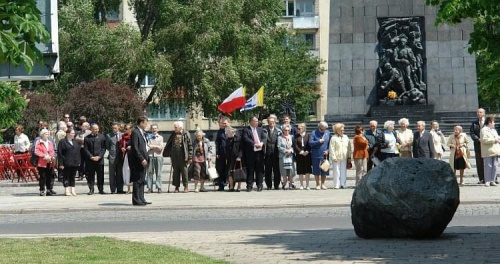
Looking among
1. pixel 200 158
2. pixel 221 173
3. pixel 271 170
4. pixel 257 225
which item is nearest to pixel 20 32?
pixel 257 225

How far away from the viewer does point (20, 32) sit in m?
9.43

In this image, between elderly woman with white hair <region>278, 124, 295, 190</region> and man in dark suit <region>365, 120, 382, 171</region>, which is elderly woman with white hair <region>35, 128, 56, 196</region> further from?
man in dark suit <region>365, 120, 382, 171</region>

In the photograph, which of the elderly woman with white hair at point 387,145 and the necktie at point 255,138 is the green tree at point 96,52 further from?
the elderly woman with white hair at point 387,145

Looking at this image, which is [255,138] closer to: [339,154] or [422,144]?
[339,154]

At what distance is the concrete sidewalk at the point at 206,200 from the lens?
952 inches

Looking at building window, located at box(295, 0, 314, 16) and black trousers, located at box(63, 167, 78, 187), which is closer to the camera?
black trousers, located at box(63, 167, 78, 187)

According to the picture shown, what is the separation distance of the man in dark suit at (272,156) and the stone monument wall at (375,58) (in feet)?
42.2

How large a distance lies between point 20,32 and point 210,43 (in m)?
47.9

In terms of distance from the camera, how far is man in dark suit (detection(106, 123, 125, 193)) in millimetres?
30125

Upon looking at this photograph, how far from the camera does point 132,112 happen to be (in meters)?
56.4

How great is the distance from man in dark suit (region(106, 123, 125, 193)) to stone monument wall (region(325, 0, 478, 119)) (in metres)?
14.3

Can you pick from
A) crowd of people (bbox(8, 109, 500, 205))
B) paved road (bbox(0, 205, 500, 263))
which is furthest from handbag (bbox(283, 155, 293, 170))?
paved road (bbox(0, 205, 500, 263))

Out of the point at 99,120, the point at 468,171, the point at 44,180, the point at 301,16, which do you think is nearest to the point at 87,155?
the point at 44,180

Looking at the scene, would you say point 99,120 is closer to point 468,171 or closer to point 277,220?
point 468,171
